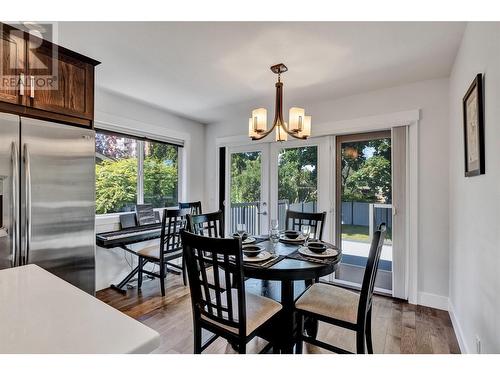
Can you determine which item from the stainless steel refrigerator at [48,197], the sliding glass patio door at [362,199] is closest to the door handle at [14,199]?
the stainless steel refrigerator at [48,197]

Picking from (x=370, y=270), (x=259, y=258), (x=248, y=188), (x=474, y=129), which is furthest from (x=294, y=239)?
(x=248, y=188)

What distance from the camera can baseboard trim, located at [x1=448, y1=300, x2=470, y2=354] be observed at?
75.0 inches

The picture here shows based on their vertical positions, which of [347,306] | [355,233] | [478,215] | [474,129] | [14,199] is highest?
[474,129]

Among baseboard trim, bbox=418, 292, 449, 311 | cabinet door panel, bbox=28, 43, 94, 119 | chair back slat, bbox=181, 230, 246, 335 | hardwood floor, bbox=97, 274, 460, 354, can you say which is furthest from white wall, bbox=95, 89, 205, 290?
baseboard trim, bbox=418, 292, 449, 311

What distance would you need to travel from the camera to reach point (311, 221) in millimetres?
2766

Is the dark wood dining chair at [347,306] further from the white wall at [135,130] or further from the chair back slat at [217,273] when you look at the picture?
the white wall at [135,130]

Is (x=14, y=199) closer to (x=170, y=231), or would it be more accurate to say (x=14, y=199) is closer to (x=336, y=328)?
(x=170, y=231)

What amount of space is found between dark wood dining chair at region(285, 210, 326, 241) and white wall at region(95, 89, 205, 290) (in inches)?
80.0

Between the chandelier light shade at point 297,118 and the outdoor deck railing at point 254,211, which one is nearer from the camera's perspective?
the chandelier light shade at point 297,118

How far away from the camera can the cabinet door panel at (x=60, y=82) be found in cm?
191

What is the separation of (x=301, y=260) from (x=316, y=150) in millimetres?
2019

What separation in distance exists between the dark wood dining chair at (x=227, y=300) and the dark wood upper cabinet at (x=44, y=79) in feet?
Result: 4.93

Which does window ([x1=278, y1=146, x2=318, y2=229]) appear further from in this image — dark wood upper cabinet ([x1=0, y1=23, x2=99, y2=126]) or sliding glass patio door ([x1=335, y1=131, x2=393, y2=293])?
dark wood upper cabinet ([x1=0, y1=23, x2=99, y2=126])

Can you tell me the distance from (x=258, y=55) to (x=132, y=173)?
2384 millimetres
